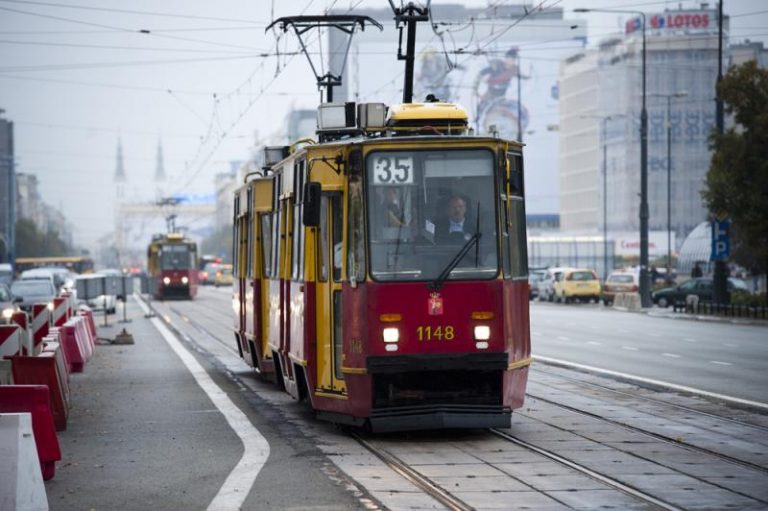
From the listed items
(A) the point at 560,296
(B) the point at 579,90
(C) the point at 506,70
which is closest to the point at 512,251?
(A) the point at 560,296

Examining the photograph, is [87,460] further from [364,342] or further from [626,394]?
[626,394]

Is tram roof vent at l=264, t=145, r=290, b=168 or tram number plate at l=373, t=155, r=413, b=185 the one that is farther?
tram roof vent at l=264, t=145, r=290, b=168

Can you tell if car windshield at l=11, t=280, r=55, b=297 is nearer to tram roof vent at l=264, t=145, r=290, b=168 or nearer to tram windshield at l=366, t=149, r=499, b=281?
tram roof vent at l=264, t=145, r=290, b=168

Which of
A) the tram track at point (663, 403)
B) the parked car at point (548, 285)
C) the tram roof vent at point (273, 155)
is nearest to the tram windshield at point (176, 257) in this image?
the parked car at point (548, 285)

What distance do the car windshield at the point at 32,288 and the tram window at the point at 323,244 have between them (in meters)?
37.1

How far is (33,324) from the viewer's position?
27.1 meters

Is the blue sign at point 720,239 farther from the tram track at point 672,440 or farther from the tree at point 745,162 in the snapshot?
the tram track at point 672,440

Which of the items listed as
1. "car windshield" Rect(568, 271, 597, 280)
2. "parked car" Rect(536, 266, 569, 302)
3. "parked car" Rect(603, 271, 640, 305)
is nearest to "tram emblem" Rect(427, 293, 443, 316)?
"parked car" Rect(603, 271, 640, 305)

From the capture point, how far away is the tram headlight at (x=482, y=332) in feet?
47.3

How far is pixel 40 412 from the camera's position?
12195 millimetres

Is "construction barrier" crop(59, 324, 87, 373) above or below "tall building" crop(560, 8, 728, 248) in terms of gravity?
below

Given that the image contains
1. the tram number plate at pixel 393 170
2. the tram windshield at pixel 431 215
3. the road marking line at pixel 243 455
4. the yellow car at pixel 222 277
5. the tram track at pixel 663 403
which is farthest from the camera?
the yellow car at pixel 222 277

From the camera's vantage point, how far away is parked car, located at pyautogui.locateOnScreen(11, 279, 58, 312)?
163 ft

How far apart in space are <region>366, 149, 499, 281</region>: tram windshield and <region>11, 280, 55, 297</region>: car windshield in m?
38.1
